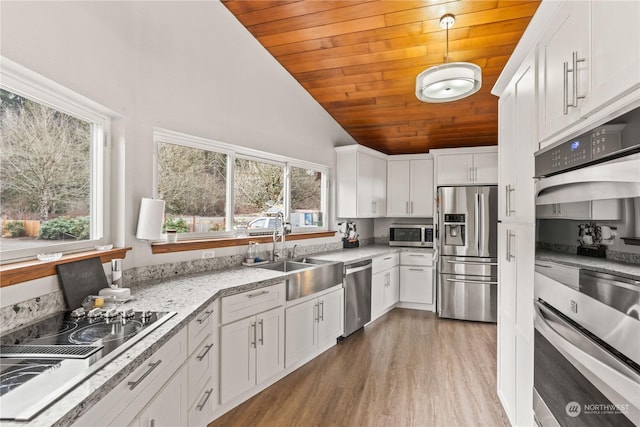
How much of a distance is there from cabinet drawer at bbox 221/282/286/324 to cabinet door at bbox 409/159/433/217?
307cm

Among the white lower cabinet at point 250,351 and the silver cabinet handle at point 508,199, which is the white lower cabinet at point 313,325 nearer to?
the white lower cabinet at point 250,351

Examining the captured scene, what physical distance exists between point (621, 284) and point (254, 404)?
230 centimetres

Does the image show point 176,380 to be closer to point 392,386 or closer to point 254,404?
point 254,404

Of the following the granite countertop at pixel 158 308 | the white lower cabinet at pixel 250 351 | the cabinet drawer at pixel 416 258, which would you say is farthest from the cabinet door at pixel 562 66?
the cabinet drawer at pixel 416 258

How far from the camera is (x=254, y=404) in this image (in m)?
2.41

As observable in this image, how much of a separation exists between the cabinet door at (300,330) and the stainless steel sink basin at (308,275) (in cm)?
12

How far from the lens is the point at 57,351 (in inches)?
44.4

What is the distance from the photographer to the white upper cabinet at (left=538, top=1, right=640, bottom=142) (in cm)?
90

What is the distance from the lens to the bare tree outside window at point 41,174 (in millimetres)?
1499

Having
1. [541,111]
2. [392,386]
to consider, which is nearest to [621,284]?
[541,111]

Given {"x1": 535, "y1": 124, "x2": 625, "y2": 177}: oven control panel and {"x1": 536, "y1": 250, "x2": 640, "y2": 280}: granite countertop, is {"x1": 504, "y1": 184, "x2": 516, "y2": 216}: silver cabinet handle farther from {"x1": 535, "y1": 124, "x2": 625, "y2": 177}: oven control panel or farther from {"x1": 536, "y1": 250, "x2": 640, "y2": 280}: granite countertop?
{"x1": 536, "y1": 250, "x2": 640, "y2": 280}: granite countertop

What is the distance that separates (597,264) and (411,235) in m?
4.03

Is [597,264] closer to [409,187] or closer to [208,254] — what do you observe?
[208,254]

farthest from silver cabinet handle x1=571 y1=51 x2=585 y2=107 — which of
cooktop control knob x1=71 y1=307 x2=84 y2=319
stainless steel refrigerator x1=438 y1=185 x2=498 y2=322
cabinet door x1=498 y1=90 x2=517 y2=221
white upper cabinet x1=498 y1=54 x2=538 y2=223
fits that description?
stainless steel refrigerator x1=438 y1=185 x2=498 y2=322
